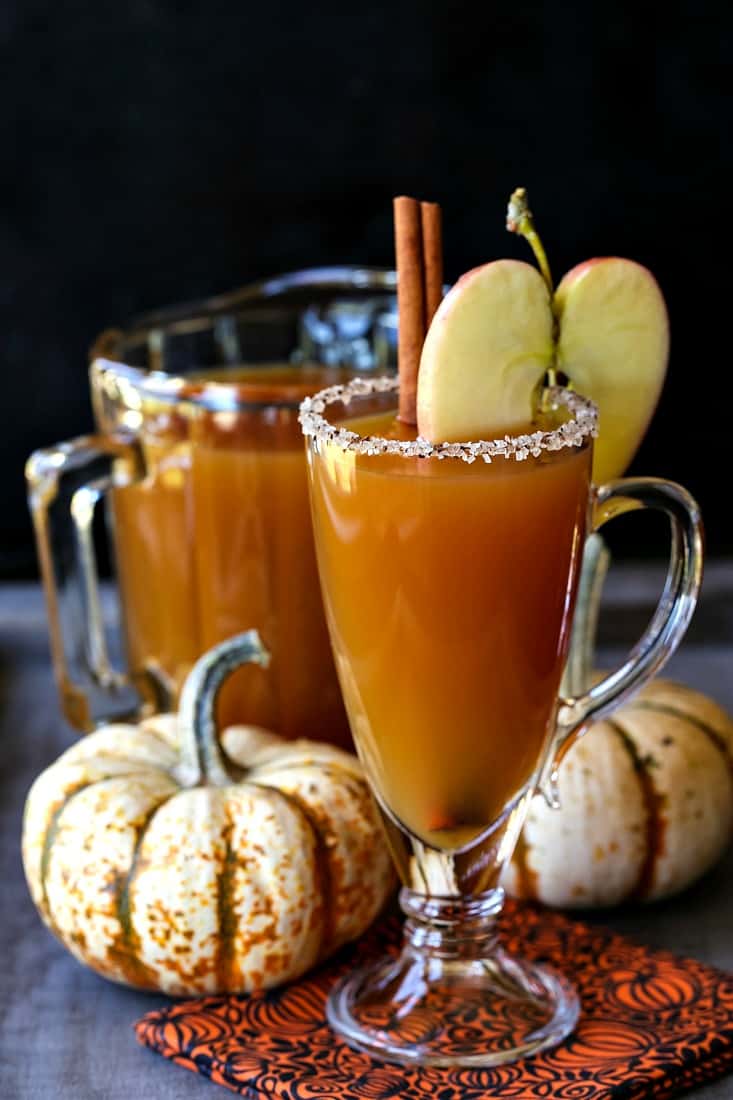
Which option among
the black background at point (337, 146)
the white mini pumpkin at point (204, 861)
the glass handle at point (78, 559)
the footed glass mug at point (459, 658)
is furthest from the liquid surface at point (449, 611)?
the black background at point (337, 146)

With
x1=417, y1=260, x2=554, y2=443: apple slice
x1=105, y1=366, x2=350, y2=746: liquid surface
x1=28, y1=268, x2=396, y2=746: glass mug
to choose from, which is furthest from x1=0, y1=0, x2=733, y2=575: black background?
→ x1=417, y1=260, x2=554, y2=443: apple slice

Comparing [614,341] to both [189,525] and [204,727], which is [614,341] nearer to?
[204,727]

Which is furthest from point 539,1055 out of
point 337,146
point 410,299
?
point 337,146

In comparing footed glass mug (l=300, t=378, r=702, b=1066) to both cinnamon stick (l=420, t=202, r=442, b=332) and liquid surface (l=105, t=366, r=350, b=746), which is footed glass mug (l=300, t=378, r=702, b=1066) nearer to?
cinnamon stick (l=420, t=202, r=442, b=332)

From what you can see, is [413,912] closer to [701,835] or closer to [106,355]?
[701,835]

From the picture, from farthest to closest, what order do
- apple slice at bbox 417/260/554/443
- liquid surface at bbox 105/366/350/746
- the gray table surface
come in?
liquid surface at bbox 105/366/350/746 → the gray table surface → apple slice at bbox 417/260/554/443

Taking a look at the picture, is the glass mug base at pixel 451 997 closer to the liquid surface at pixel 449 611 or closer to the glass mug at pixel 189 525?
the liquid surface at pixel 449 611
